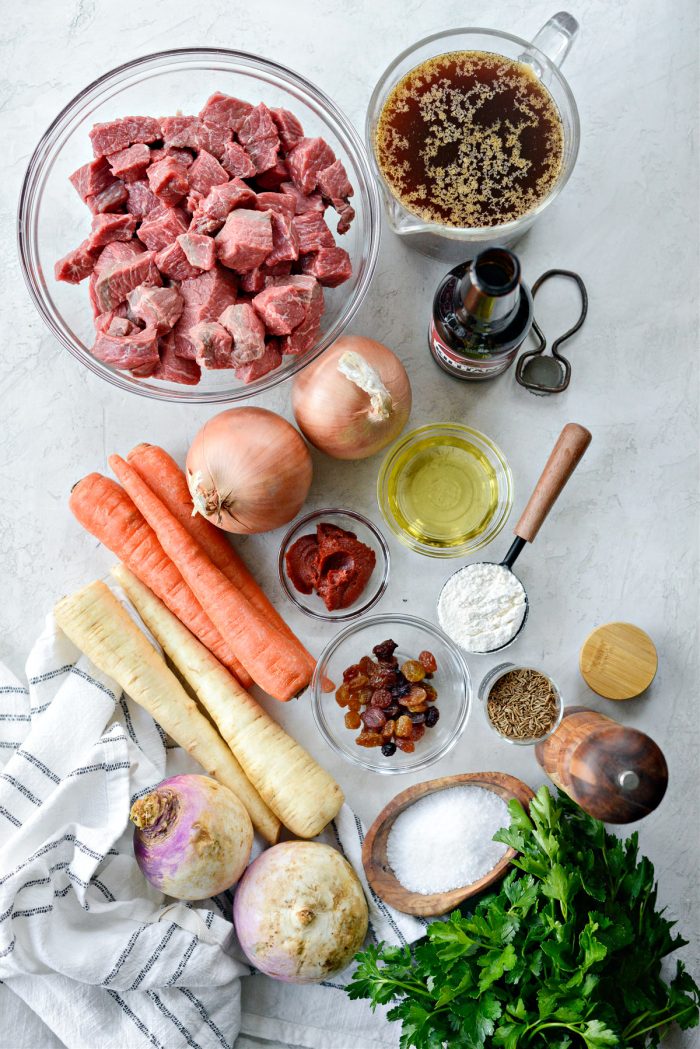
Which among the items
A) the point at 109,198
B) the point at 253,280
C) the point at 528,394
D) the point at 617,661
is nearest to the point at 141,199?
the point at 109,198

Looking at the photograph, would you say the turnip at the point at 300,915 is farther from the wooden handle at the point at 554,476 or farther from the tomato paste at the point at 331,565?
the wooden handle at the point at 554,476

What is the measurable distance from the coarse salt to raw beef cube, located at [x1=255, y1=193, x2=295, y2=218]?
1254mm

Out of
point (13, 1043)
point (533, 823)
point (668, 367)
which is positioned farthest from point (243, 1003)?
point (668, 367)

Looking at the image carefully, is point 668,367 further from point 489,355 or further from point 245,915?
point 245,915

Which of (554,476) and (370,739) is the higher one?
(554,476)

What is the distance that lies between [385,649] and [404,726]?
17cm

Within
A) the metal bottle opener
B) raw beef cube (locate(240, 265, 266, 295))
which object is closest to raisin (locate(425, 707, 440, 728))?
the metal bottle opener

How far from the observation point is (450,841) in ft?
5.78

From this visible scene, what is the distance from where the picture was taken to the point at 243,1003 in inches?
72.9

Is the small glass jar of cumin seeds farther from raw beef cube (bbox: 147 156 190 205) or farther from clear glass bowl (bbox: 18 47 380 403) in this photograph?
raw beef cube (bbox: 147 156 190 205)

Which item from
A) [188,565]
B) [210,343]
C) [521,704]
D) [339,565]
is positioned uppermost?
[210,343]

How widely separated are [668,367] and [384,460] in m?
0.69

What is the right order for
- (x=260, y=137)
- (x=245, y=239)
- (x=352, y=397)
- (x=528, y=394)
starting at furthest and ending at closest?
(x=528, y=394) < (x=352, y=397) < (x=260, y=137) < (x=245, y=239)

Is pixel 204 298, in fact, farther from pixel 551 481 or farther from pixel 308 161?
pixel 551 481
